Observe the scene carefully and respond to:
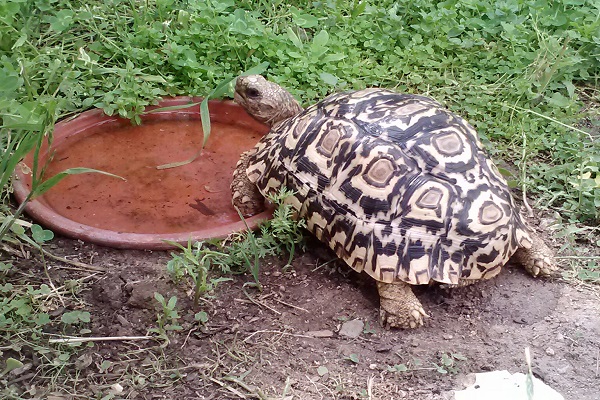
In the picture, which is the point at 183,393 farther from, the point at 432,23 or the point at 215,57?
the point at 432,23

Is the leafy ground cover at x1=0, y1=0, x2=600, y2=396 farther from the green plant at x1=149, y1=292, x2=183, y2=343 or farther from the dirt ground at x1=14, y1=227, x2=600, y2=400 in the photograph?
the green plant at x1=149, y1=292, x2=183, y2=343

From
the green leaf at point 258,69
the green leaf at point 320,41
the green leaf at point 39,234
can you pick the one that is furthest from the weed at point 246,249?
the green leaf at point 320,41

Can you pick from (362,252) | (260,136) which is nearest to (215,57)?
(260,136)

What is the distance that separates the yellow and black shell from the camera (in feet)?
8.82

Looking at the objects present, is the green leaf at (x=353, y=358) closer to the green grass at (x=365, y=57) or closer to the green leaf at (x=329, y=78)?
the green grass at (x=365, y=57)

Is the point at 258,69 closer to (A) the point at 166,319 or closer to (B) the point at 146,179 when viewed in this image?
(B) the point at 146,179

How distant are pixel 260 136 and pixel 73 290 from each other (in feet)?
4.67

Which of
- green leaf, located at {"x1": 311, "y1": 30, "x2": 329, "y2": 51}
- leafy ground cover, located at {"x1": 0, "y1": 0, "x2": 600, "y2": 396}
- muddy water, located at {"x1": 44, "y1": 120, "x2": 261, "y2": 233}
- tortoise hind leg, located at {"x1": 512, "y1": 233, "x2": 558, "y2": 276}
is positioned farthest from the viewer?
green leaf, located at {"x1": 311, "y1": 30, "x2": 329, "y2": 51}

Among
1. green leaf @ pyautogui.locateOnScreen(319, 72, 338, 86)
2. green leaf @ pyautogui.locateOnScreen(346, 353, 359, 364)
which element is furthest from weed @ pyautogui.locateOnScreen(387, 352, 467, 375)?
green leaf @ pyautogui.locateOnScreen(319, 72, 338, 86)

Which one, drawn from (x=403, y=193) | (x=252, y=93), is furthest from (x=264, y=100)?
(x=403, y=193)

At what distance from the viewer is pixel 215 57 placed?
3.98 m

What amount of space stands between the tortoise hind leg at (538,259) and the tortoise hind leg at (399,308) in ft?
1.87

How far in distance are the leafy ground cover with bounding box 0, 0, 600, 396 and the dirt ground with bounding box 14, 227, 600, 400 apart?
1.46ft

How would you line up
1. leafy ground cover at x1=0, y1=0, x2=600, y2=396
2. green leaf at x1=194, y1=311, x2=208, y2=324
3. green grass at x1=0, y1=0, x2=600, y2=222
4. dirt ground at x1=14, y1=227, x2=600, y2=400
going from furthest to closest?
green grass at x1=0, y1=0, x2=600, y2=222 < leafy ground cover at x1=0, y1=0, x2=600, y2=396 < green leaf at x1=194, y1=311, x2=208, y2=324 < dirt ground at x1=14, y1=227, x2=600, y2=400
